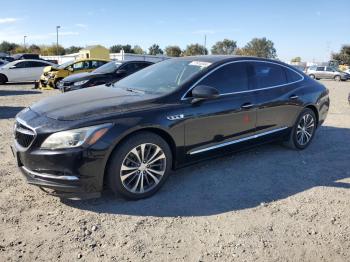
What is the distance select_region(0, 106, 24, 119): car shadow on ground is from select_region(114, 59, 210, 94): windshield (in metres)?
5.12

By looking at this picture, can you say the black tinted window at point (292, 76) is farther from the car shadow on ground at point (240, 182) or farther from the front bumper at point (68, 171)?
the front bumper at point (68, 171)

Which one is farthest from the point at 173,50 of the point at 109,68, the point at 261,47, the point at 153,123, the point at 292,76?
the point at 153,123

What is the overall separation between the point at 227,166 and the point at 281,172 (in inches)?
30.0

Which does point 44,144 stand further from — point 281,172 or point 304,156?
point 304,156

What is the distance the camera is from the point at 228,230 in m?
3.65

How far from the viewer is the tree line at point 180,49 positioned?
81.6 m

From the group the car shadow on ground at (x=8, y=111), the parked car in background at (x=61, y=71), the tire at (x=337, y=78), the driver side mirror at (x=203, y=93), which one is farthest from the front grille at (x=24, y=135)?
the tire at (x=337, y=78)

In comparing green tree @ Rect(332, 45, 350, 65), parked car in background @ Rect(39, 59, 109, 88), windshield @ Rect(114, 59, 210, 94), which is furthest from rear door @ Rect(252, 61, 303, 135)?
green tree @ Rect(332, 45, 350, 65)

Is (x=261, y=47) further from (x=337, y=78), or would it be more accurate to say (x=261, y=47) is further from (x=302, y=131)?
(x=302, y=131)

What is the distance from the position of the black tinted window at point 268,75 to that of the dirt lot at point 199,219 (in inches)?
50.4

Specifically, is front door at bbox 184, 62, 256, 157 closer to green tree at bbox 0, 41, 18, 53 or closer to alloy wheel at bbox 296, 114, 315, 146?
alloy wheel at bbox 296, 114, 315, 146

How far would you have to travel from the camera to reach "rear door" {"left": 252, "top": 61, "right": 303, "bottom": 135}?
18.0 feet

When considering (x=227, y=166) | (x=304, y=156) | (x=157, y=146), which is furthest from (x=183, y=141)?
(x=304, y=156)

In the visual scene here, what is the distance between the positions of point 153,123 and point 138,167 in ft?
1.70
